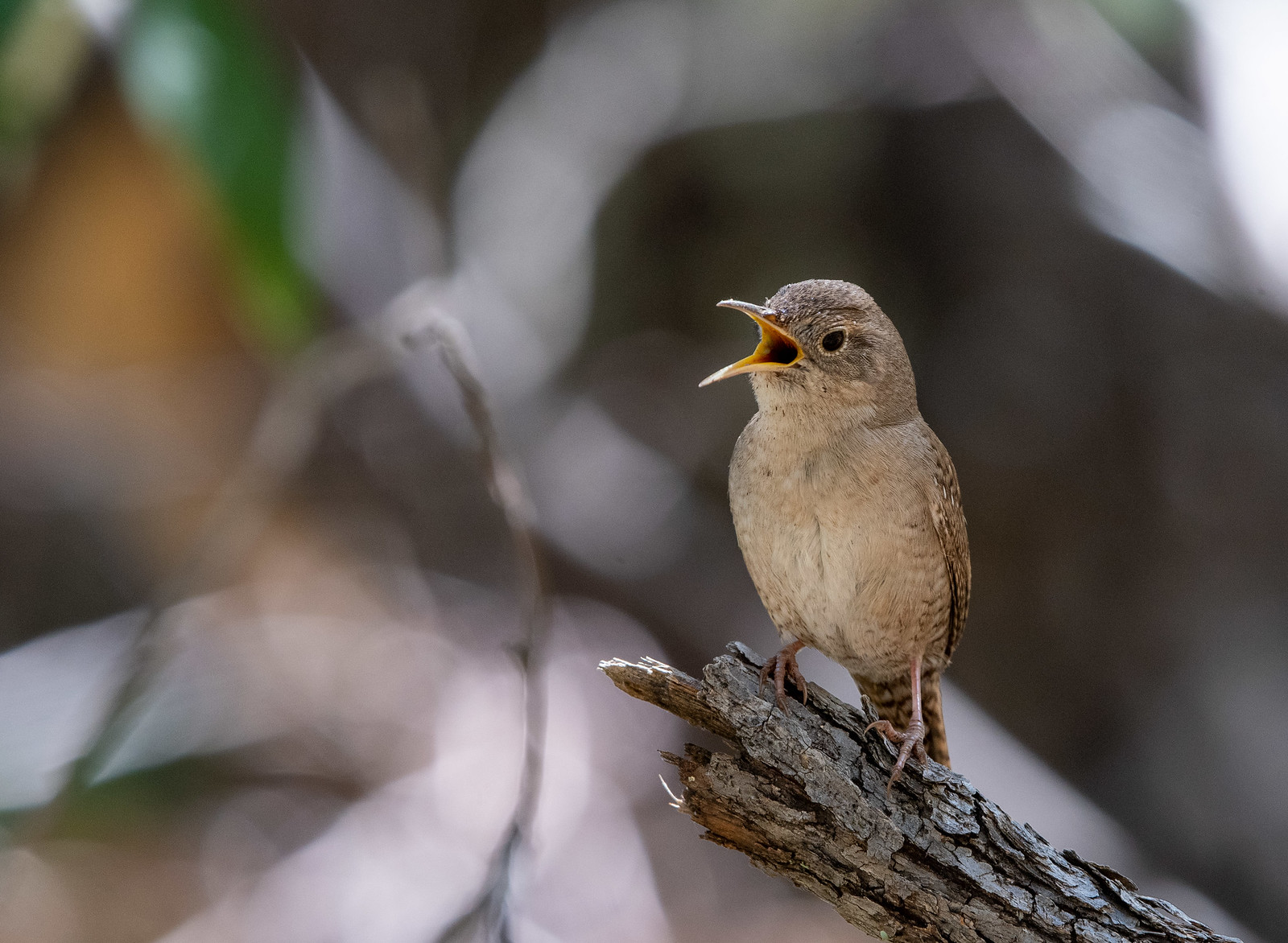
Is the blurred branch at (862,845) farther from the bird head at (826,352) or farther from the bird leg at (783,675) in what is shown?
the bird head at (826,352)

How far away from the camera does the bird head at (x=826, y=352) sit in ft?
7.72

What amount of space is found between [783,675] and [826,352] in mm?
772

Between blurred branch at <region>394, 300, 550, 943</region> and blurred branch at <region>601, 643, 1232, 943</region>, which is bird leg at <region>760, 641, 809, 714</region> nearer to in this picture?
blurred branch at <region>601, 643, 1232, 943</region>

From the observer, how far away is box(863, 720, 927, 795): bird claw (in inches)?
78.7

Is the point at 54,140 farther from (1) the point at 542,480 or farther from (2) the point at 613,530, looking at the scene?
(2) the point at 613,530

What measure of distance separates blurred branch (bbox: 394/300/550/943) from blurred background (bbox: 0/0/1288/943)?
2.54 feet

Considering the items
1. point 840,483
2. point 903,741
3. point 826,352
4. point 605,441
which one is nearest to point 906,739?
point 903,741

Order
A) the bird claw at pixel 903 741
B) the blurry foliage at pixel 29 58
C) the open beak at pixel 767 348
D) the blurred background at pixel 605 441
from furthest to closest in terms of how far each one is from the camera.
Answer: the blurred background at pixel 605 441 → the blurry foliage at pixel 29 58 → the open beak at pixel 767 348 → the bird claw at pixel 903 741

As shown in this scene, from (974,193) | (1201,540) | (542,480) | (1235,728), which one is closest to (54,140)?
(542,480)

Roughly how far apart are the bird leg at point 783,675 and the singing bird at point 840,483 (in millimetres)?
32

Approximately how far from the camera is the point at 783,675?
209 cm

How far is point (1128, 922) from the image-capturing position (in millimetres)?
1939

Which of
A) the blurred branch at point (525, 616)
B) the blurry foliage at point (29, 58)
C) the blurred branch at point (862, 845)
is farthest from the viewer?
the blurry foliage at point (29, 58)

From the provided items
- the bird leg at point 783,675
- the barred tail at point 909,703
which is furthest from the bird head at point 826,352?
the barred tail at point 909,703
